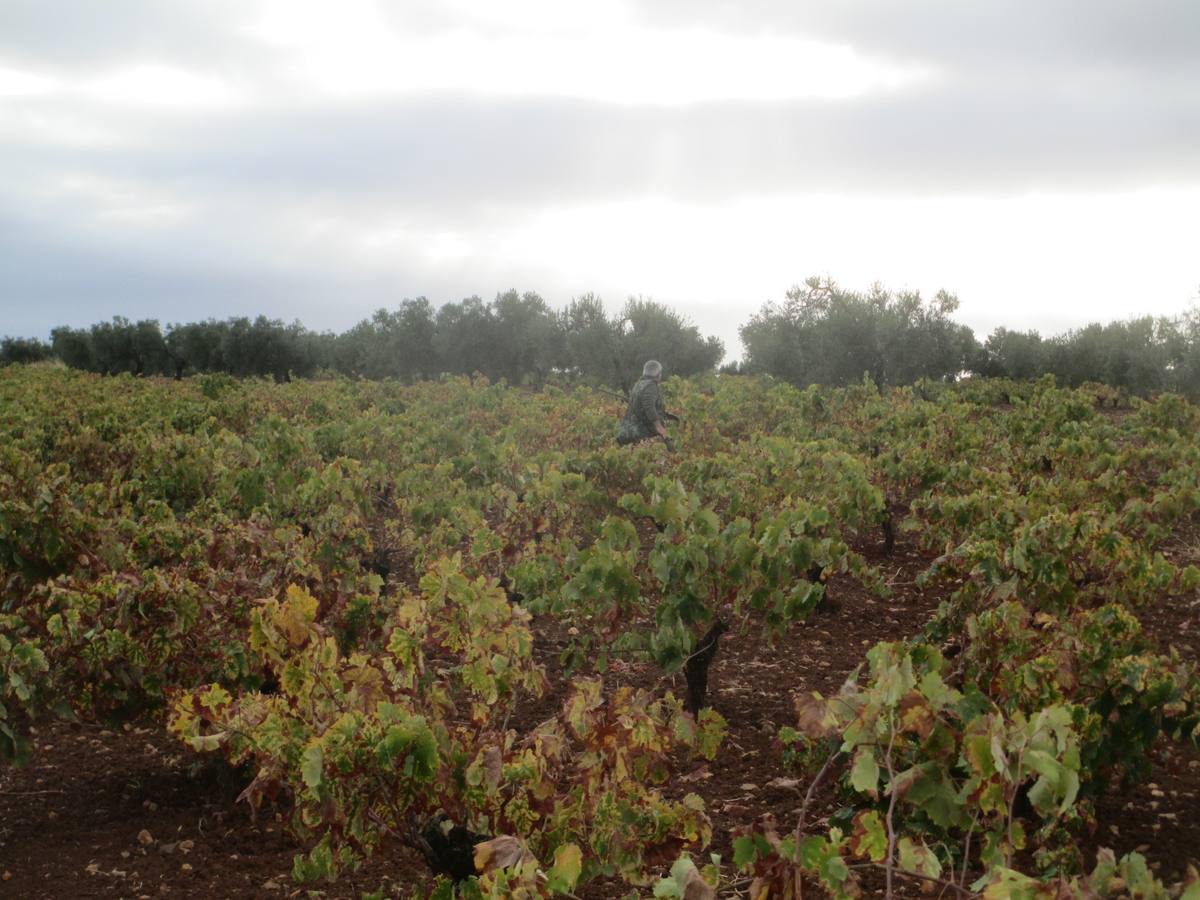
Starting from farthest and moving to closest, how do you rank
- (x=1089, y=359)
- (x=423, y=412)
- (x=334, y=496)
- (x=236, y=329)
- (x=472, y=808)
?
(x=236, y=329)
(x=1089, y=359)
(x=423, y=412)
(x=334, y=496)
(x=472, y=808)

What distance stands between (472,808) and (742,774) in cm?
257

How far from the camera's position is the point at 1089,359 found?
3662 cm

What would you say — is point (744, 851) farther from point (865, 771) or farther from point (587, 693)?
point (587, 693)

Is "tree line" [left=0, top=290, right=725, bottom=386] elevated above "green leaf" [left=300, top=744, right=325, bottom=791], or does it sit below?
above

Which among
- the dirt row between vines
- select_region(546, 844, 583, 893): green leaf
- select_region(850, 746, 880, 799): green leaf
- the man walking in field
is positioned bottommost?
the dirt row between vines

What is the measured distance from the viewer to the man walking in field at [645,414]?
1449 centimetres

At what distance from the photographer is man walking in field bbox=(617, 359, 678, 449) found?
14.5m

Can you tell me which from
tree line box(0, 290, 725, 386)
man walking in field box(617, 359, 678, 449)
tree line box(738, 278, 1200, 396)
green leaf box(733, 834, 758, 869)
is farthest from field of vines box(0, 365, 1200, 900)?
tree line box(0, 290, 725, 386)

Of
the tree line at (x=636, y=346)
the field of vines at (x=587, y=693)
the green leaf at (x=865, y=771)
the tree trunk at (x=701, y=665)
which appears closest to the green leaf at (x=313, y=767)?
the field of vines at (x=587, y=693)

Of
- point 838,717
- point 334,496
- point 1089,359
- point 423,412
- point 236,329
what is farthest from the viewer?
point 236,329

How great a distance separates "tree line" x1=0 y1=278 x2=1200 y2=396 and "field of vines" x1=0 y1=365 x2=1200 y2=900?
1642 centimetres

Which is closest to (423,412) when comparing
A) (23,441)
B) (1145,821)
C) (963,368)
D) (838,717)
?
(23,441)

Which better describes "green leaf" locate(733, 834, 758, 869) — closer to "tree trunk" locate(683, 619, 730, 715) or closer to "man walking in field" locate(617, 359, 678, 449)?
"tree trunk" locate(683, 619, 730, 715)

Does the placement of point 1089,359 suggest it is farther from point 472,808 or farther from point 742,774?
point 472,808
